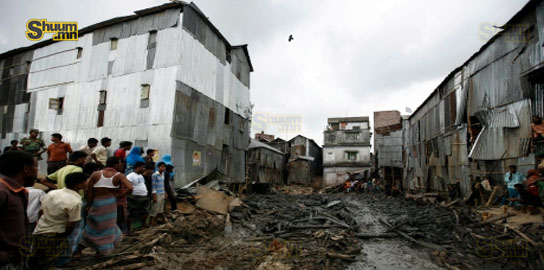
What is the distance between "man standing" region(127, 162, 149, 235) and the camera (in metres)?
7.25

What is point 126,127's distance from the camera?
49.9 feet

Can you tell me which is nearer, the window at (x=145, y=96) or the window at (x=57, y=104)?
the window at (x=145, y=96)

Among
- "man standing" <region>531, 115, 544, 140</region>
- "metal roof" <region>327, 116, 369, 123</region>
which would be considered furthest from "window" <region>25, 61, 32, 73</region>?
"metal roof" <region>327, 116, 369, 123</region>

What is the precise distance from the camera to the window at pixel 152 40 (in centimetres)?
1559

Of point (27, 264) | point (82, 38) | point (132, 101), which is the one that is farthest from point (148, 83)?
point (27, 264)

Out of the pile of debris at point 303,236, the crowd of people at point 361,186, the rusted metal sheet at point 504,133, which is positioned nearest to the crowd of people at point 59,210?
the pile of debris at point 303,236

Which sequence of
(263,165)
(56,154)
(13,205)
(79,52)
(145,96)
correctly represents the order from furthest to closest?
1. (263,165)
2. (79,52)
3. (145,96)
4. (56,154)
5. (13,205)

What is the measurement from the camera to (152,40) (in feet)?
51.5

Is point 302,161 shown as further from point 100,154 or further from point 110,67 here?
point 100,154

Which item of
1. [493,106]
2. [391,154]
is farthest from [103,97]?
[391,154]

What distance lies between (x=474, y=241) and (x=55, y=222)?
30.9 ft

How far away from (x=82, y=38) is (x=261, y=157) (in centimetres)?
1679

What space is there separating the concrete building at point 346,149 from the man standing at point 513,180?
1239 inches

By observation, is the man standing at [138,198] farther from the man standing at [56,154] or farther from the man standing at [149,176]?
the man standing at [56,154]
